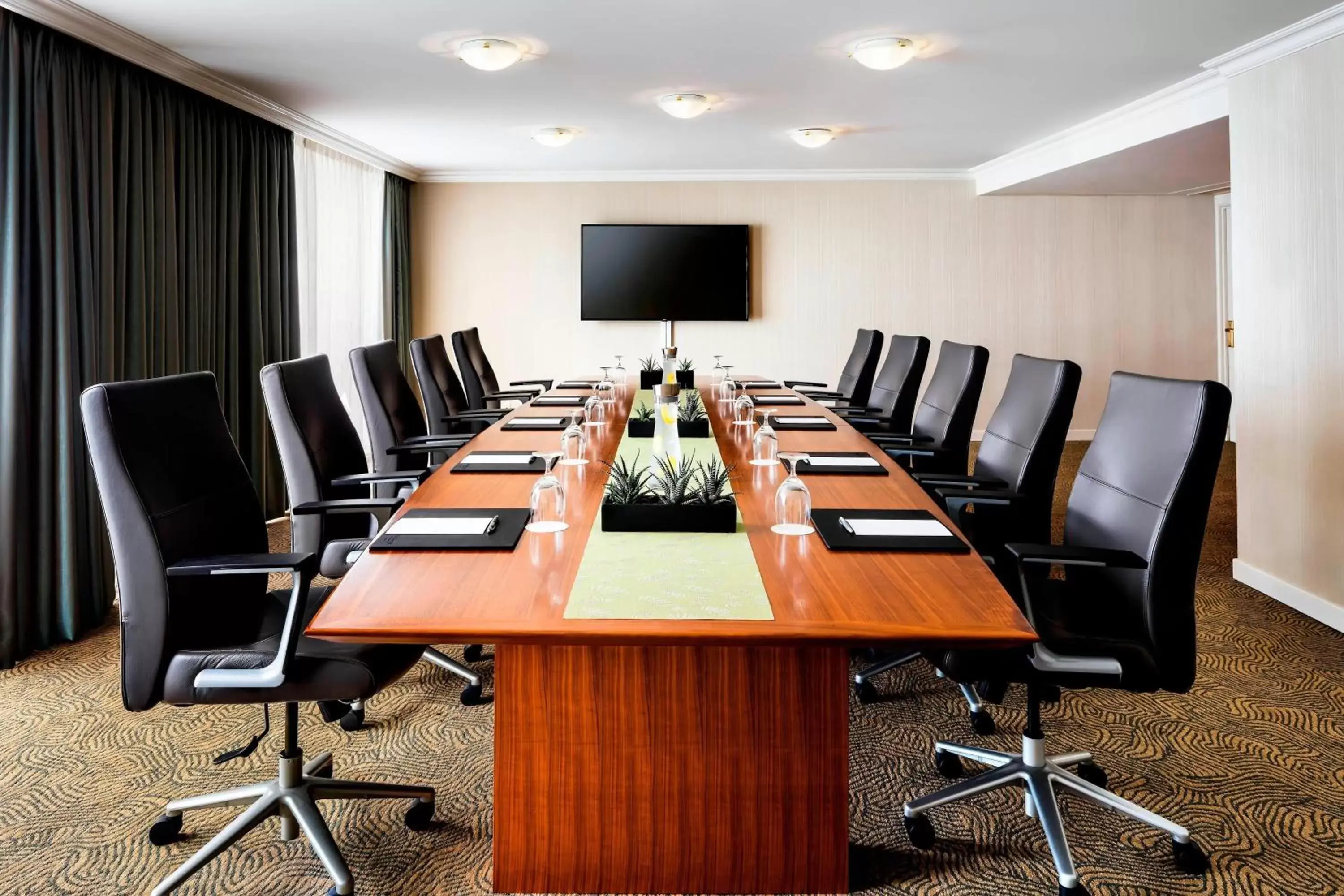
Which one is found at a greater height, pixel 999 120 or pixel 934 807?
pixel 999 120

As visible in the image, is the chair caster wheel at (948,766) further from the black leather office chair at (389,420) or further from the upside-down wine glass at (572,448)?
the black leather office chair at (389,420)

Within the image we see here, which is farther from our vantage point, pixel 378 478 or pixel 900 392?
pixel 900 392

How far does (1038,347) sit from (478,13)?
19.9 feet

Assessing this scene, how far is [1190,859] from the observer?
6.34 feet

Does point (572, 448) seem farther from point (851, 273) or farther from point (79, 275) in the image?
point (851, 273)

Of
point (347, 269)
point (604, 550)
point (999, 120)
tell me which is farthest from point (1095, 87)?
point (347, 269)

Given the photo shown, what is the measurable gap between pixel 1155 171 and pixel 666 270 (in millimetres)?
3868

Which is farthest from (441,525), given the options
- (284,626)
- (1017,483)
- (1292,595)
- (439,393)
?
(1292,595)

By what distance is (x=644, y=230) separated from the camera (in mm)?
7945

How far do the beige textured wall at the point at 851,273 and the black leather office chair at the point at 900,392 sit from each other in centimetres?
342

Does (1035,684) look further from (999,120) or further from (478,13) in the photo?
(999,120)

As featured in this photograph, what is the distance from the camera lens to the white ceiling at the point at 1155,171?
5527 mm

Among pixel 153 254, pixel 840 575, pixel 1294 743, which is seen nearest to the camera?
pixel 840 575

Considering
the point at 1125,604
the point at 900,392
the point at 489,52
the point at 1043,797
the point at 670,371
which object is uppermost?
the point at 489,52
